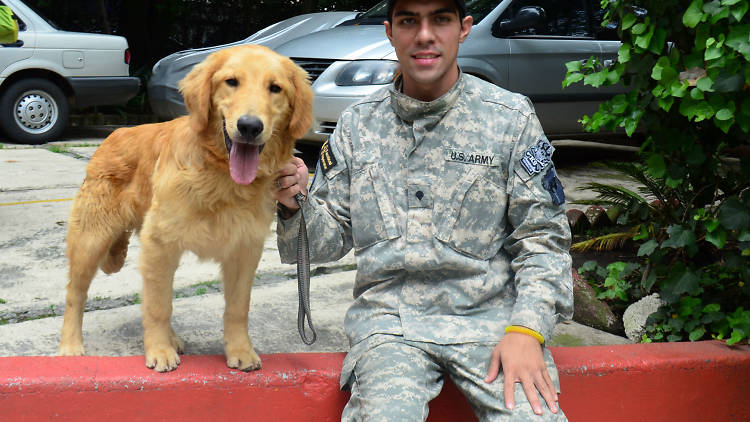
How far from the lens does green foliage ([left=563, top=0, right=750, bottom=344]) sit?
2840mm

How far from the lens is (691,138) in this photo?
10.6ft

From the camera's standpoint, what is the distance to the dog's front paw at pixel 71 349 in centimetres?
318

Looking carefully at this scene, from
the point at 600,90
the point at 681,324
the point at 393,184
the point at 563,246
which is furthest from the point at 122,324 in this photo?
the point at 600,90

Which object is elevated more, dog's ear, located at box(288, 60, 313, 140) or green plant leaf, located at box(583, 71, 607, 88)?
dog's ear, located at box(288, 60, 313, 140)

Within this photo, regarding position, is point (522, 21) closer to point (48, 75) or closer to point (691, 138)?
point (691, 138)

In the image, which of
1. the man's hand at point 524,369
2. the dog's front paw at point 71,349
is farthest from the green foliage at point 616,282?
the dog's front paw at point 71,349

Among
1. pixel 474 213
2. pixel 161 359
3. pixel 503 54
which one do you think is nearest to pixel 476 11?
pixel 503 54

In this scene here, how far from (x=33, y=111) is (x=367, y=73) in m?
5.23

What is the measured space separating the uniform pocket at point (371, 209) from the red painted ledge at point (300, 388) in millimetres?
532

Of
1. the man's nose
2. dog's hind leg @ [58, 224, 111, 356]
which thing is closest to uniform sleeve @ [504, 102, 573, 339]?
the man's nose

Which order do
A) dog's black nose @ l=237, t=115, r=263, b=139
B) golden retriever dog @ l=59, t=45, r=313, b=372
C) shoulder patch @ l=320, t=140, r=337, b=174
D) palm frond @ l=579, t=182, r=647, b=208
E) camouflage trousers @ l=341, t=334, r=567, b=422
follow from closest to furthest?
camouflage trousers @ l=341, t=334, r=567, b=422, dog's black nose @ l=237, t=115, r=263, b=139, golden retriever dog @ l=59, t=45, r=313, b=372, shoulder patch @ l=320, t=140, r=337, b=174, palm frond @ l=579, t=182, r=647, b=208

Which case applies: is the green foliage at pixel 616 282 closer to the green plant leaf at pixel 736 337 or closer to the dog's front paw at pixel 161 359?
the green plant leaf at pixel 736 337

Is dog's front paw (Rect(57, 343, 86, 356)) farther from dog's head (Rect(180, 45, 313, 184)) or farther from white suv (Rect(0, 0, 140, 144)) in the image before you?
white suv (Rect(0, 0, 140, 144))

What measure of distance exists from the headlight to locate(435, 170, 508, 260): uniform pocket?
171 inches
